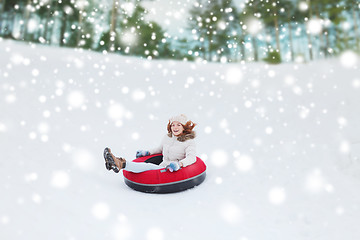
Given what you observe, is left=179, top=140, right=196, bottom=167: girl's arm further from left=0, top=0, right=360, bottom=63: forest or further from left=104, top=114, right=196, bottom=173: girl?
left=0, top=0, right=360, bottom=63: forest

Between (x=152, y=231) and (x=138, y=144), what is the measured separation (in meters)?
2.72

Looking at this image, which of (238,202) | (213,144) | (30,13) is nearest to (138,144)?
(213,144)

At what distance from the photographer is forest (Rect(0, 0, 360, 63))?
1330cm

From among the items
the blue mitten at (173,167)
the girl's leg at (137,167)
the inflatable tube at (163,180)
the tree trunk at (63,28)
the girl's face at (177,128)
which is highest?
the tree trunk at (63,28)

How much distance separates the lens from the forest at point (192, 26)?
43.7 ft

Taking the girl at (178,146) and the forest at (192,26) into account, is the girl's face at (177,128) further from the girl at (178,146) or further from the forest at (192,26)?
the forest at (192,26)

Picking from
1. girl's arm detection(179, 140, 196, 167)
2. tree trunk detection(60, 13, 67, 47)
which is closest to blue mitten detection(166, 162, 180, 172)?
girl's arm detection(179, 140, 196, 167)

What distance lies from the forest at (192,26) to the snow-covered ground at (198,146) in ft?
17.7

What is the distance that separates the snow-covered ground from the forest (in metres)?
5.39

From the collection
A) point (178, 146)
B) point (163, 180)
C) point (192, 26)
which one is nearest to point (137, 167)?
point (163, 180)

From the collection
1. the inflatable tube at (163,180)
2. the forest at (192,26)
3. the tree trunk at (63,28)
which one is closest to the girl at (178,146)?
the inflatable tube at (163,180)

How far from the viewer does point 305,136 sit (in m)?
4.77

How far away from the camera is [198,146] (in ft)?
16.4

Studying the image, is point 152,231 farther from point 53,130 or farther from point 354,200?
point 53,130
